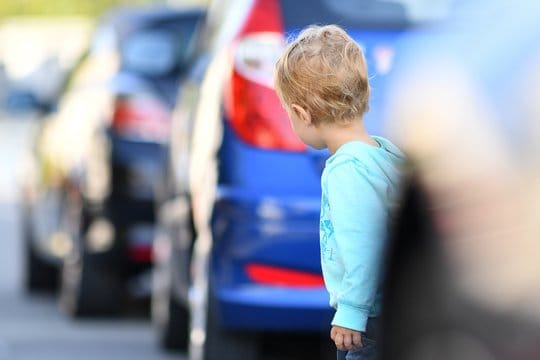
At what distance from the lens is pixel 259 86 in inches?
236

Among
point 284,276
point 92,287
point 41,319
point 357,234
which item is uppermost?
point 357,234

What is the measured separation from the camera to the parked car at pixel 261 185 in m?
5.82

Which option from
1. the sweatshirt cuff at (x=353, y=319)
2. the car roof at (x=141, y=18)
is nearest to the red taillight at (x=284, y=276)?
the sweatshirt cuff at (x=353, y=319)

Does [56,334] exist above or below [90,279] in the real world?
below

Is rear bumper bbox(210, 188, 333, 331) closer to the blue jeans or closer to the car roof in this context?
the blue jeans

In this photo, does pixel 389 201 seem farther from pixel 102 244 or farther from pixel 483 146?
pixel 102 244

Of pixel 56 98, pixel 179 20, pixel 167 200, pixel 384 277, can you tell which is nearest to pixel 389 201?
pixel 384 277

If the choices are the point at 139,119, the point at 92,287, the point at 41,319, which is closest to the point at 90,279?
the point at 92,287

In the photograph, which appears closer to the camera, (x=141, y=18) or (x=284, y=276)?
(x=284, y=276)

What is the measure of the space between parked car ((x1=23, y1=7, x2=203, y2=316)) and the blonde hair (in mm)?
5140

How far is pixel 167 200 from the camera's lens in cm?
777

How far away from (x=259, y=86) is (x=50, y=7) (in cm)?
5482

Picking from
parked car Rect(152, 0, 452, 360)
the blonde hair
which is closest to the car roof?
parked car Rect(152, 0, 452, 360)

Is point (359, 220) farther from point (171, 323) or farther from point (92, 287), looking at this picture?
point (92, 287)
